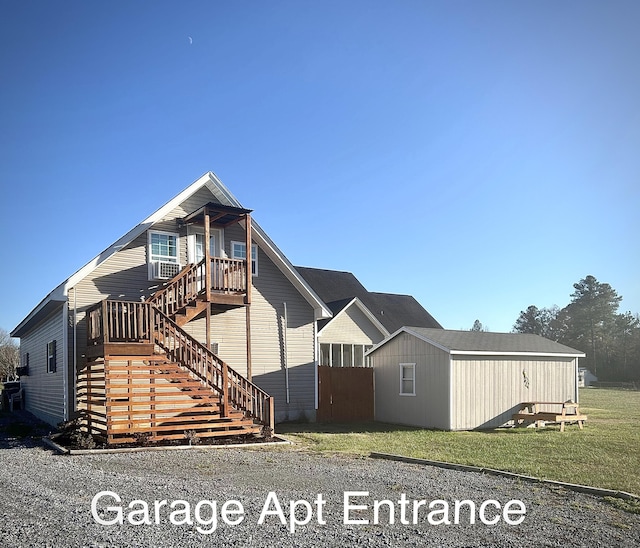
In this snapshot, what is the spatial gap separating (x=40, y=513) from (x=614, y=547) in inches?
260

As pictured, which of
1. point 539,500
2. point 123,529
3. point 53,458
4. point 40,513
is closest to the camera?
point 123,529

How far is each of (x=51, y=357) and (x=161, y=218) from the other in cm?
578

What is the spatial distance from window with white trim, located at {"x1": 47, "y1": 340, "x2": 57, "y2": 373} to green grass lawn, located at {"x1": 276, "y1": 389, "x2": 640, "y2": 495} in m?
7.22

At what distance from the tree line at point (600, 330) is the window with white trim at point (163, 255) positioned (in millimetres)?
Answer: 58900

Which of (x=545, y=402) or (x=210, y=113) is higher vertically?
(x=210, y=113)

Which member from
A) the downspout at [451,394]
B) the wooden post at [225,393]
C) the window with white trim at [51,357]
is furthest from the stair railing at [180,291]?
the downspout at [451,394]

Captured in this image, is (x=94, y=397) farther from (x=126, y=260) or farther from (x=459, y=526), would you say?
(x=459, y=526)

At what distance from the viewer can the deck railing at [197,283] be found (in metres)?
17.1

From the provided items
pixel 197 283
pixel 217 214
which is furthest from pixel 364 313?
pixel 197 283

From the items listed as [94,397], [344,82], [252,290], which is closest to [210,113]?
[344,82]

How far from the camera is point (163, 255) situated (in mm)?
18875

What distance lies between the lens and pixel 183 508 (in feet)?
25.8

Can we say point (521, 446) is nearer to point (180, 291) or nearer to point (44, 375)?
point (180, 291)

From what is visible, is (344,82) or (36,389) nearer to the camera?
(344,82)
